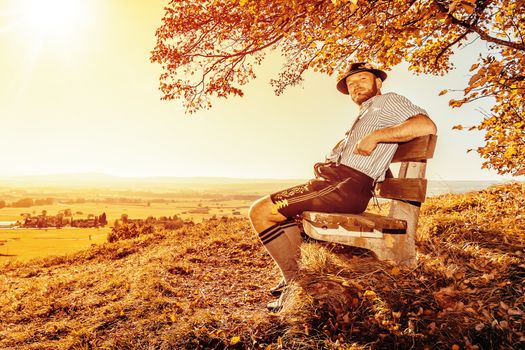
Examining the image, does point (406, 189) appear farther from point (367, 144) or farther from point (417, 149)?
point (367, 144)

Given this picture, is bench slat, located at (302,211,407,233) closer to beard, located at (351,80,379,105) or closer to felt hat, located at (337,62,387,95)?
beard, located at (351,80,379,105)

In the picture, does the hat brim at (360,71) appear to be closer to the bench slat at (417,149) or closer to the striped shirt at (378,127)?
the striped shirt at (378,127)

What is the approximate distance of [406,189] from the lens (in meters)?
3.23

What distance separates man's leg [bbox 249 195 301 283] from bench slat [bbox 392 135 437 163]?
1.29 metres

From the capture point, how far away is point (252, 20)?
737 centimetres

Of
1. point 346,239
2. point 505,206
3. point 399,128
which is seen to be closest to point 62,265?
point 346,239

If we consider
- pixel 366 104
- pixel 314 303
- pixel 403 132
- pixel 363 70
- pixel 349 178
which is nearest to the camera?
pixel 314 303

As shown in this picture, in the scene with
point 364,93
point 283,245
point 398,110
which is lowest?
point 283,245

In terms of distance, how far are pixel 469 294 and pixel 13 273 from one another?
9388mm

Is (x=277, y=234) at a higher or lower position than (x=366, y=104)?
lower

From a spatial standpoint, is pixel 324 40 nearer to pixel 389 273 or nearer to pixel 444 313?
pixel 389 273

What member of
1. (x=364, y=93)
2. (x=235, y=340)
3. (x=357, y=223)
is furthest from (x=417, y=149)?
(x=235, y=340)

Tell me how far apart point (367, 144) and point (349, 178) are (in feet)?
1.28

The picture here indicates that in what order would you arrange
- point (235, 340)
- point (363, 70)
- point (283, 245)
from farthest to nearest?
point (363, 70) < point (283, 245) < point (235, 340)
